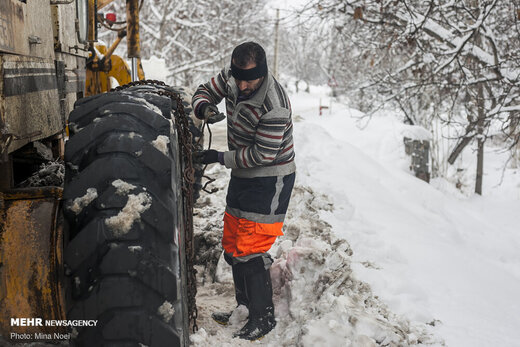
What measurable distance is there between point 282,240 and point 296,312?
122cm

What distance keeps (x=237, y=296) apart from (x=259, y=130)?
1179 mm

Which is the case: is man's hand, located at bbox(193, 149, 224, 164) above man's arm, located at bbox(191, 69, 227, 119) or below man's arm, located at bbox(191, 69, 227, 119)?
below

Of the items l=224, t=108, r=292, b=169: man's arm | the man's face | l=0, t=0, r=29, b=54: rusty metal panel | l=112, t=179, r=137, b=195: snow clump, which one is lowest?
l=224, t=108, r=292, b=169: man's arm

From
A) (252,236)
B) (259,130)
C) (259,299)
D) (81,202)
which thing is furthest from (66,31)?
(259,299)

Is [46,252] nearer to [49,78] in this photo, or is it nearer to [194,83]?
[49,78]

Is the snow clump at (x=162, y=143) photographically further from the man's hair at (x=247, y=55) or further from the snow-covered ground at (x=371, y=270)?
the snow-covered ground at (x=371, y=270)

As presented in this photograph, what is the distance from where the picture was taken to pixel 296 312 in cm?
326

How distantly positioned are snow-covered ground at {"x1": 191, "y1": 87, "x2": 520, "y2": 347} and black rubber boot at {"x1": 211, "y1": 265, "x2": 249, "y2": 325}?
0.20 ft

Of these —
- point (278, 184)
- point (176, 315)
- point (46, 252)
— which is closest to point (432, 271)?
point (278, 184)

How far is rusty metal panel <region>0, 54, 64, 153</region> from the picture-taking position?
5.80 ft

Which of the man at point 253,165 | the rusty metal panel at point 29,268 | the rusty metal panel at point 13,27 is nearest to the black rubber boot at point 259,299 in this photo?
the man at point 253,165

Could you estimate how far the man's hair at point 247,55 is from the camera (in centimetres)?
Answer: 297

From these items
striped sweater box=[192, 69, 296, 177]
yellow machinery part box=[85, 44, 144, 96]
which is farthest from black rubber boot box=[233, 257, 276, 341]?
yellow machinery part box=[85, 44, 144, 96]

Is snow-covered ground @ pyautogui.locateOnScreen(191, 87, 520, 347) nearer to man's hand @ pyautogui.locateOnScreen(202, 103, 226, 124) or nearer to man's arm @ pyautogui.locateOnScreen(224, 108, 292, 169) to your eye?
man's arm @ pyautogui.locateOnScreen(224, 108, 292, 169)
